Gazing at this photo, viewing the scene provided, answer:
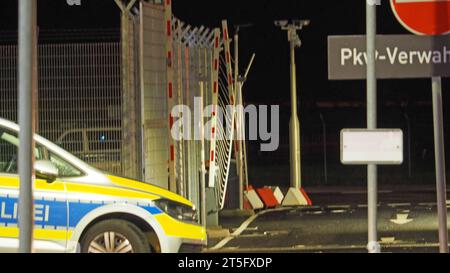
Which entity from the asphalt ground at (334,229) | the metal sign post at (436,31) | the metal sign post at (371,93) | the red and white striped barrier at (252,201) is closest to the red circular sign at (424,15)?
the metal sign post at (436,31)

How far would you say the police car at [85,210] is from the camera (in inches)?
415

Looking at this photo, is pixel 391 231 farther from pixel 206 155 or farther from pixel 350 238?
pixel 206 155

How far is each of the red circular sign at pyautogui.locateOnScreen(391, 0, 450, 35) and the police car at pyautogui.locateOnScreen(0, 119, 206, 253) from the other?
3351 millimetres

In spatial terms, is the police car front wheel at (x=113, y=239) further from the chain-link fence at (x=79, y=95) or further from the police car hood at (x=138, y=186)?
the chain-link fence at (x=79, y=95)

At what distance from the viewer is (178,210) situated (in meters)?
11.3

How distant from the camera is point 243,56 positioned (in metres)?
57.8

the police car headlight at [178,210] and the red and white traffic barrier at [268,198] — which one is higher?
the police car headlight at [178,210]

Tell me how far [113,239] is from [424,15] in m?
3.92

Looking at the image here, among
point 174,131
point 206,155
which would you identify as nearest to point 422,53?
point 174,131

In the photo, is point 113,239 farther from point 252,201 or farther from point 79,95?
point 252,201

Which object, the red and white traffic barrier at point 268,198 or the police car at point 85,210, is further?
the red and white traffic barrier at point 268,198

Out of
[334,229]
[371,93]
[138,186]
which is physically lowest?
[334,229]

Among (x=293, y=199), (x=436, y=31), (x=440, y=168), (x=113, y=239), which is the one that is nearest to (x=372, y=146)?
(x=440, y=168)

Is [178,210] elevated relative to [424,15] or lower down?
lower down
